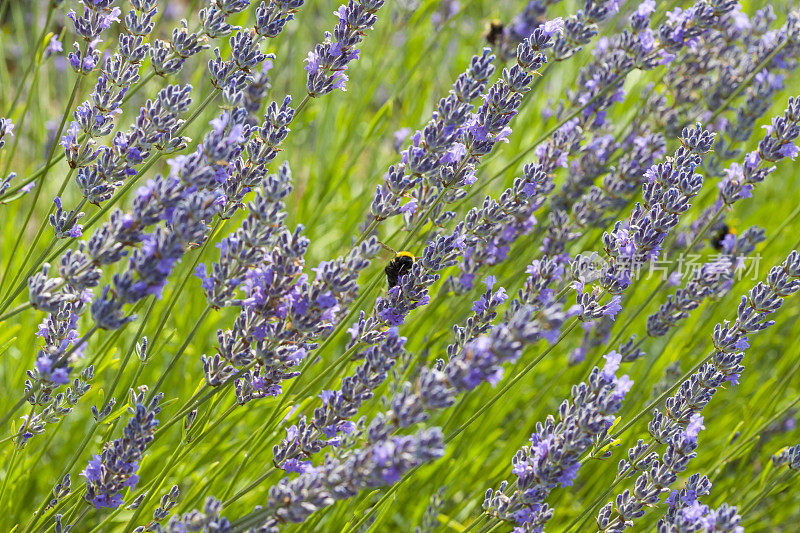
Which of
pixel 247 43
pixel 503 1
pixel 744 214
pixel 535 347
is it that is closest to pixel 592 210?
pixel 535 347

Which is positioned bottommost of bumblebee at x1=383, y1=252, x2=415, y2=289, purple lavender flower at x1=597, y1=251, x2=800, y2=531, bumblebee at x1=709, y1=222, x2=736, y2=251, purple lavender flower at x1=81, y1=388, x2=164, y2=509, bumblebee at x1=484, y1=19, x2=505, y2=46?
purple lavender flower at x1=597, y1=251, x2=800, y2=531

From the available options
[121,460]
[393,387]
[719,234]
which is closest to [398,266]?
[393,387]

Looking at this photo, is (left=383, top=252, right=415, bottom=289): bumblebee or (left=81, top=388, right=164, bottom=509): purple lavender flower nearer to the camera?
(left=81, top=388, right=164, bottom=509): purple lavender flower

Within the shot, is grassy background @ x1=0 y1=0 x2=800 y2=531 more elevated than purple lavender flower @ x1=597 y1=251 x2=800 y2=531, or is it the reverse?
grassy background @ x1=0 y1=0 x2=800 y2=531

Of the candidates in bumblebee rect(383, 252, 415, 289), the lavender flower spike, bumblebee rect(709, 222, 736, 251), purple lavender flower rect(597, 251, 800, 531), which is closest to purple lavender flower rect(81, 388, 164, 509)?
bumblebee rect(383, 252, 415, 289)

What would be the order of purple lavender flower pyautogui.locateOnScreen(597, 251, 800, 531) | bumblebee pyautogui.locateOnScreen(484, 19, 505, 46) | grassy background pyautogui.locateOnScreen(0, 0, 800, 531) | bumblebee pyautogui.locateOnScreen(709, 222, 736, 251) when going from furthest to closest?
1. bumblebee pyautogui.locateOnScreen(484, 19, 505, 46)
2. bumblebee pyautogui.locateOnScreen(709, 222, 736, 251)
3. grassy background pyautogui.locateOnScreen(0, 0, 800, 531)
4. purple lavender flower pyautogui.locateOnScreen(597, 251, 800, 531)

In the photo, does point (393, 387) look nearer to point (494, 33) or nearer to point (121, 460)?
point (121, 460)

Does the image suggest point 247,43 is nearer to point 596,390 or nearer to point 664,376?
point 596,390

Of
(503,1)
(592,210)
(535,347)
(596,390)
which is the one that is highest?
(503,1)

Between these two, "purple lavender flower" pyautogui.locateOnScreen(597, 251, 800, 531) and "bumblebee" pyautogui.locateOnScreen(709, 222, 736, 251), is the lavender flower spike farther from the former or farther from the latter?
"bumblebee" pyautogui.locateOnScreen(709, 222, 736, 251)
